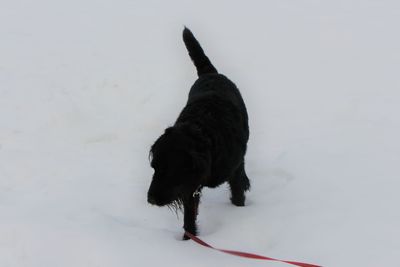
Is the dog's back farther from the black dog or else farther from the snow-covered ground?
the snow-covered ground

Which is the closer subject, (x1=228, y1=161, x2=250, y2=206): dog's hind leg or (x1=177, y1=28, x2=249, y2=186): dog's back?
(x1=177, y1=28, x2=249, y2=186): dog's back

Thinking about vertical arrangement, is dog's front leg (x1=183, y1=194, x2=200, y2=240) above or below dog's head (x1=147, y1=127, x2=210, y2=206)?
below

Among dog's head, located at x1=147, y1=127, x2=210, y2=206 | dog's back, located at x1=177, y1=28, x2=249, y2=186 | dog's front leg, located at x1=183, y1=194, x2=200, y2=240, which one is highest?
dog's back, located at x1=177, y1=28, x2=249, y2=186

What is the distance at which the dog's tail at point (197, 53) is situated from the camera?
4.52 meters

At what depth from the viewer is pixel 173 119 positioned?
5.46m

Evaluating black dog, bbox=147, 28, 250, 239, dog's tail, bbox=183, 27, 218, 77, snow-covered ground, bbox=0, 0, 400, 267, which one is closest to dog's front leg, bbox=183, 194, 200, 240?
black dog, bbox=147, 28, 250, 239

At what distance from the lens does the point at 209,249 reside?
3.19 metres

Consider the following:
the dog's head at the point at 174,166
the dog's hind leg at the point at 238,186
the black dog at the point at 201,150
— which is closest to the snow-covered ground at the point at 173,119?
the dog's hind leg at the point at 238,186

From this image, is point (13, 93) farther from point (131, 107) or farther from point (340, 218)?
point (340, 218)

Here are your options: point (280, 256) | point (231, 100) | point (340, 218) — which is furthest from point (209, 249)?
point (231, 100)

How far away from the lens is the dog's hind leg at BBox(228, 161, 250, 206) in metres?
3.85

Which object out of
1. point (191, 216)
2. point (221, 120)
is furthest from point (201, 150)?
point (191, 216)

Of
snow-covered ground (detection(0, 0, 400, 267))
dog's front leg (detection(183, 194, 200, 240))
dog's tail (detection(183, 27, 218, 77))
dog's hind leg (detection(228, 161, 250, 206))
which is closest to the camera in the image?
snow-covered ground (detection(0, 0, 400, 267))

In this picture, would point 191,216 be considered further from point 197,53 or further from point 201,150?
point 197,53
